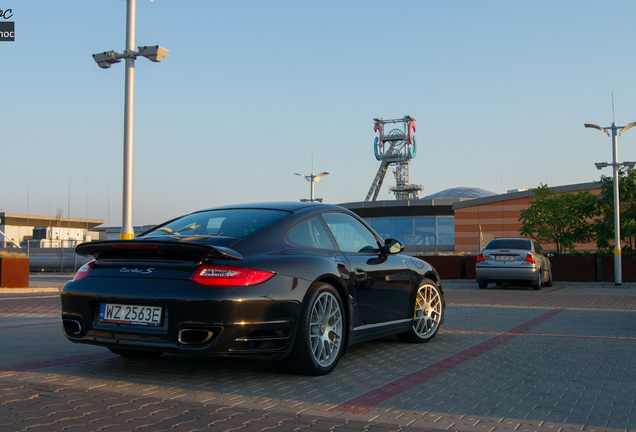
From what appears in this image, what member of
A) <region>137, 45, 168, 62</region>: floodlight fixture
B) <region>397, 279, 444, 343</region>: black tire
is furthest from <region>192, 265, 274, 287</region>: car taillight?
<region>137, 45, 168, 62</region>: floodlight fixture

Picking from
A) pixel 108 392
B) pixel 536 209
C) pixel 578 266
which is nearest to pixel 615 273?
pixel 578 266

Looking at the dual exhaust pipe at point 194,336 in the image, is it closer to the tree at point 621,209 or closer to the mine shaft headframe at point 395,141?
the tree at point 621,209

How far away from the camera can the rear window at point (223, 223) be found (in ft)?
18.0

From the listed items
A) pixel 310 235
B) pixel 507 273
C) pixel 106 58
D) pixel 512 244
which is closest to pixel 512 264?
pixel 507 273

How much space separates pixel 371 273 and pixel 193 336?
207 cm

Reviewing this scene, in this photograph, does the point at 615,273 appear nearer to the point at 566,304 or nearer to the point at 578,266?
the point at 578,266

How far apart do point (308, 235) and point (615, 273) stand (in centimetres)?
2169

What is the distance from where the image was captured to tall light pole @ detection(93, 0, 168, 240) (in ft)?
39.7

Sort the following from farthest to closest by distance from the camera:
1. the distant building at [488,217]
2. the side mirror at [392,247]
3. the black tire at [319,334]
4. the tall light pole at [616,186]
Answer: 1. the distant building at [488,217]
2. the tall light pole at [616,186]
3. the side mirror at [392,247]
4. the black tire at [319,334]

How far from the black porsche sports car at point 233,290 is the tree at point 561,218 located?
2528cm

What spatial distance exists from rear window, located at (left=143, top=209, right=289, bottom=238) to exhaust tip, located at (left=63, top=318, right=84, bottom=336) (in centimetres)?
96

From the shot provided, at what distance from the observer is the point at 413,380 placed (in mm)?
5266

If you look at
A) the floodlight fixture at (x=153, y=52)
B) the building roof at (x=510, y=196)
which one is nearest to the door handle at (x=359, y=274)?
the floodlight fixture at (x=153, y=52)

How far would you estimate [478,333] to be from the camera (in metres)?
8.45
